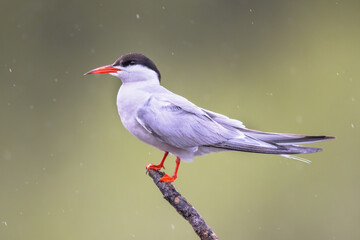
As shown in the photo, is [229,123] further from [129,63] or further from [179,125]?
[129,63]

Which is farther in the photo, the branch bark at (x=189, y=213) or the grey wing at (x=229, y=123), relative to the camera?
the grey wing at (x=229, y=123)

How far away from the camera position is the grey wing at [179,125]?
2.05m

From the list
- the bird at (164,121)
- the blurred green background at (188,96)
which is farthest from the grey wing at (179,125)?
the blurred green background at (188,96)

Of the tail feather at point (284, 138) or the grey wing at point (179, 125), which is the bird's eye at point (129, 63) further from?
the tail feather at point (284, 138)

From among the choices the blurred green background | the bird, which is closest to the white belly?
the bird

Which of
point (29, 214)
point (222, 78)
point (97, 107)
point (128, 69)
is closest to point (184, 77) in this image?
point (222, 78)

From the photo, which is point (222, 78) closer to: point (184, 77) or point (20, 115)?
Answer: point (184, 77)

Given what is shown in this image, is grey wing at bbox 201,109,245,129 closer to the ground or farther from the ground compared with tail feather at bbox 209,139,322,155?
farther from the ground

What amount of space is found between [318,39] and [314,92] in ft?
1.44

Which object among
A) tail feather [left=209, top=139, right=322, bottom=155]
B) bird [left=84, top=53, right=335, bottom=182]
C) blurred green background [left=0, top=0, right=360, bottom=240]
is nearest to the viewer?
tail feather [left=209, top=139, right=322, bottom=155]

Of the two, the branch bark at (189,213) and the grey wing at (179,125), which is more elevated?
the grey wing at (179,125)

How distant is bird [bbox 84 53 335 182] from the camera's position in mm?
2043

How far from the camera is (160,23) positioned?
486 centimetres

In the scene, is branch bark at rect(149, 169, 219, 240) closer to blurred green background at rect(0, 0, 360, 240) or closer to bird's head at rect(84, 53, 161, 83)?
bird's head at rect(84, 53, 161, 83)
